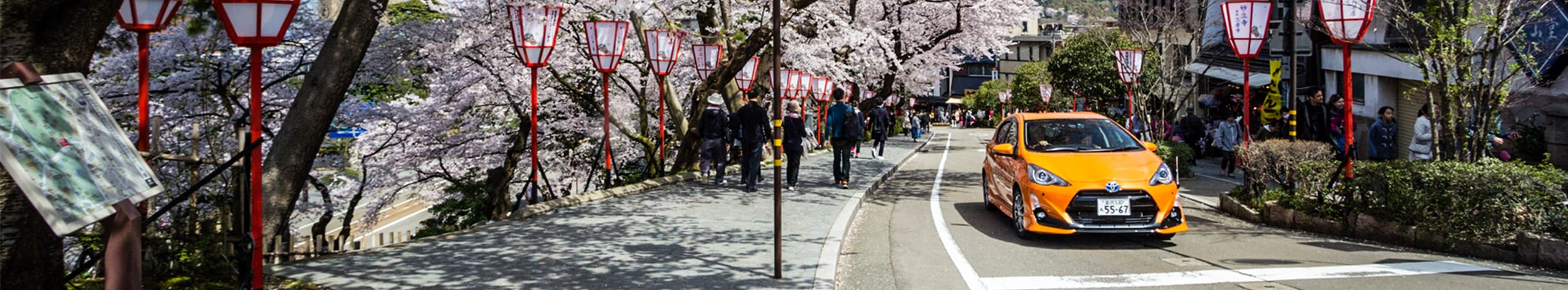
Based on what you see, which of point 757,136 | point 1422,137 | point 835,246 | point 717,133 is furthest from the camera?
point 717,133

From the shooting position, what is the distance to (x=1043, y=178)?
28.7 ft

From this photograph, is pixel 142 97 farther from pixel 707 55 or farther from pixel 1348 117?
pixel 707 55

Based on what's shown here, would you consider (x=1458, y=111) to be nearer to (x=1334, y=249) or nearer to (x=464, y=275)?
(x=1334, y=249)

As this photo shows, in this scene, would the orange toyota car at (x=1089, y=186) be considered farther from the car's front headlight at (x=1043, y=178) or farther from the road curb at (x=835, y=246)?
the road curb at (x=835, y=246)

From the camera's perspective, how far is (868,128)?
41.6 m

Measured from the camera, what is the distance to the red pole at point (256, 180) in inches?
215

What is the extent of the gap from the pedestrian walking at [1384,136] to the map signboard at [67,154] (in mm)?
13281

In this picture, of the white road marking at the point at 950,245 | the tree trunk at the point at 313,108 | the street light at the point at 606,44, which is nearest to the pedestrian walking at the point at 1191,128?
the white road marking at the point at 950,245

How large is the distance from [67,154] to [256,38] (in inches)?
114

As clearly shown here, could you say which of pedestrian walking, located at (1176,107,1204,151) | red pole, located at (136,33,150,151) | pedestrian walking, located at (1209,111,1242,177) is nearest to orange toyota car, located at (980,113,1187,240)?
red pole, located at (136,33,150,151)

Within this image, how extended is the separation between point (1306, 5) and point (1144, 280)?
57.2ft

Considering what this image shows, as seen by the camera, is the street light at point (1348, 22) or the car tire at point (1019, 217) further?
the street light at point (1348, 22)

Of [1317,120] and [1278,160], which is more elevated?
[1317,120]

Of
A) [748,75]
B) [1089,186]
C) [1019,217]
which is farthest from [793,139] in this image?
[748,75]
